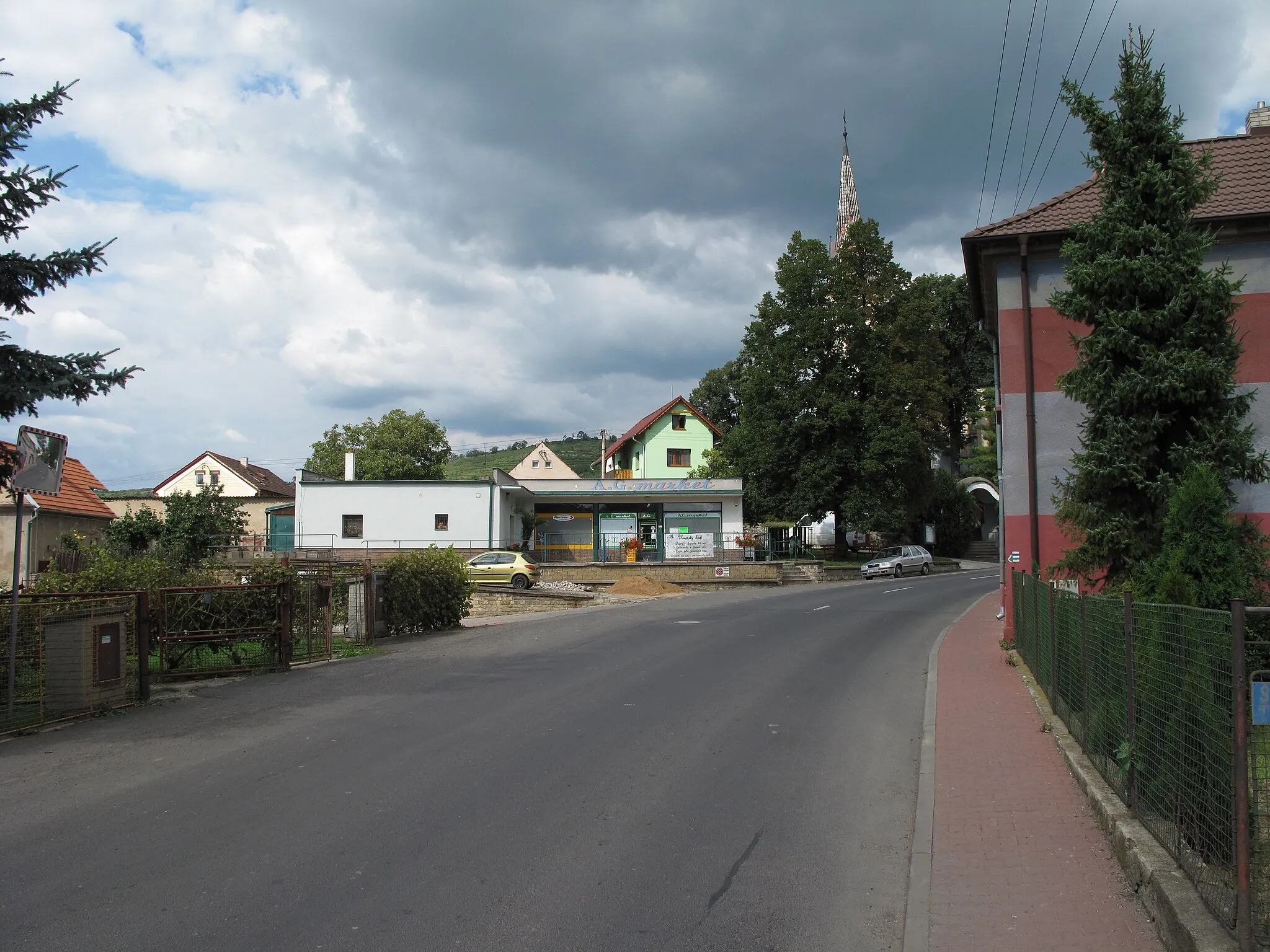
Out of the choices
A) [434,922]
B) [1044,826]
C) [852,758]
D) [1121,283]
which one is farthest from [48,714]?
[1121,283]

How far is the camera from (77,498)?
34.3 metres

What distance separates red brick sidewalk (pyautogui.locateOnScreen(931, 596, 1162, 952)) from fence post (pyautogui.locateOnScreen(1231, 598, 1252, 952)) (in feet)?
1.98

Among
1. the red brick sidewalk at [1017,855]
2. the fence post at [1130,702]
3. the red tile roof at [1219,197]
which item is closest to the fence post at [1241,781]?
the red brick sidewalk at [1017,855]

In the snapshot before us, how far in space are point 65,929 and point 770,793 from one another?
477 centimetres

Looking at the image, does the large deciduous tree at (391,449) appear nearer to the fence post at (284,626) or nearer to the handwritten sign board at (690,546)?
the handwritten sign board at (690,546)

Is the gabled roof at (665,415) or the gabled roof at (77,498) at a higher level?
the gabled roof at (665,415)

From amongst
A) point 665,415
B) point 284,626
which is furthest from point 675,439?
point 284,626

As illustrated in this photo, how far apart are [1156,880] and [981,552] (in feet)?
203

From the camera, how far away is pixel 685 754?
8797 millimetres

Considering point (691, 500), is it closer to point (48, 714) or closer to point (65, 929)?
point (48, 714)

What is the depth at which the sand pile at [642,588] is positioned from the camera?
36.5 metres

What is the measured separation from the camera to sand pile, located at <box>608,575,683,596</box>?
120ft

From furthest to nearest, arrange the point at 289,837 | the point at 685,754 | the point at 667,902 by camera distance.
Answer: the point at 685,754 → the point at 289,837 → the point at 667,902

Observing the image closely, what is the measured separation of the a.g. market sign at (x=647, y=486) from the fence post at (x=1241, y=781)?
45182 mm
